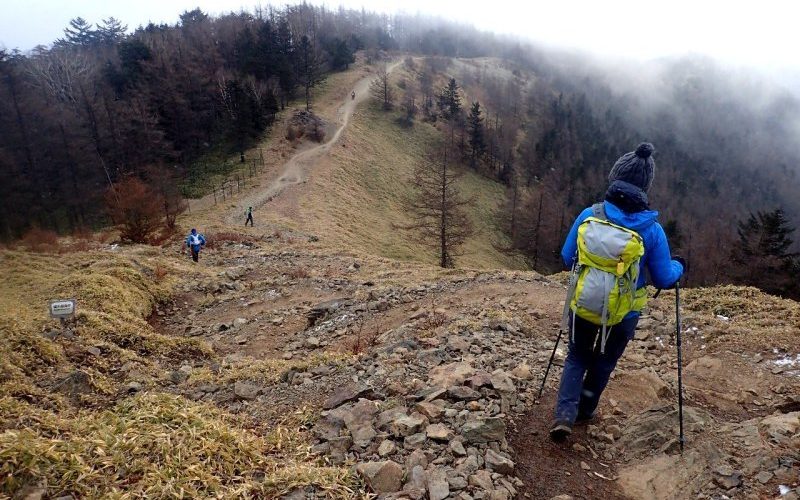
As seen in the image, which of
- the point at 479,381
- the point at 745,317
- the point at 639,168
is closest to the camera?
the point at 639,168

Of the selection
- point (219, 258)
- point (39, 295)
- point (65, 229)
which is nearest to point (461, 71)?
point (65, 229)

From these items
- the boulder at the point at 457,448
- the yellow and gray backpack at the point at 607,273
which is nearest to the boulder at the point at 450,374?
the boulder at the point at 457,448

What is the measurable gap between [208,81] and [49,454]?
214 ft

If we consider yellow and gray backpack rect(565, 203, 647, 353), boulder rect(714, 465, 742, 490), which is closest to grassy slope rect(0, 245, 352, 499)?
yellow and gray backpack rect(565, 203, 647, 353)

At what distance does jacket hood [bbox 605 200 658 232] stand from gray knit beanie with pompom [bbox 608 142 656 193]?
278 mm

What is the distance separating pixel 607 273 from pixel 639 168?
39.8 inches

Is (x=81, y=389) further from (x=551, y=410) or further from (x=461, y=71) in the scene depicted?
(x=461, y=71)

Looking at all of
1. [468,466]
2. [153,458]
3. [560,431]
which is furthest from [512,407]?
[153,458]

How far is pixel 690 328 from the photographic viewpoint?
707 centimetres

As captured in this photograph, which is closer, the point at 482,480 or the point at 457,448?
the point at 482,480

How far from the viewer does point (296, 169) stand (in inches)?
1842

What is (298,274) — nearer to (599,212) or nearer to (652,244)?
(599,212)

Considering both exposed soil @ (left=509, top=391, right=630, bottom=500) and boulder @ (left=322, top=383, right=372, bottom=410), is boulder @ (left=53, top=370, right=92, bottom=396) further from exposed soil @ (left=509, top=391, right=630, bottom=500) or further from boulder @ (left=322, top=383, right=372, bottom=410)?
exposed soil @ (left=509, top=391, right=630, bottom=500)

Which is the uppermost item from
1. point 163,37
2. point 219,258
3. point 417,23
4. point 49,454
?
point 417,23
